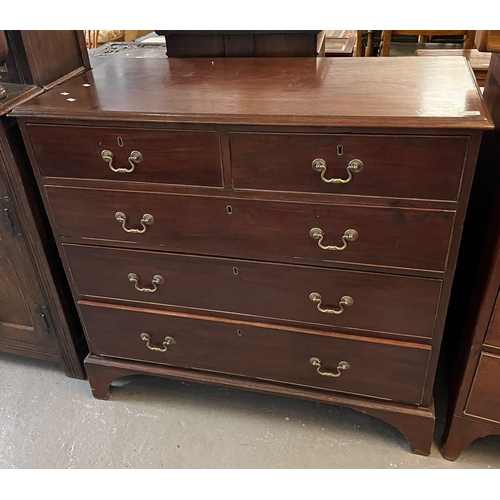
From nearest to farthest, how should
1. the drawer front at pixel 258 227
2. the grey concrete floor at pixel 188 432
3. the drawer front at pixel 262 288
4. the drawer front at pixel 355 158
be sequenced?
the drawer front at pixel 355 158 < the drawer front at pixel 258 227 < the drawer front at pixel 262 288 < the grey concrete floor at pixel 188 432

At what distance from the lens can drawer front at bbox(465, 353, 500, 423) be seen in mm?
1219

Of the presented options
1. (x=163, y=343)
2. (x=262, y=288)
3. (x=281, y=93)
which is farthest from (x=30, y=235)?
(x=281, y=93)

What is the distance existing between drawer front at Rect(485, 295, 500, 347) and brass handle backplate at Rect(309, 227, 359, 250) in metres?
0.36

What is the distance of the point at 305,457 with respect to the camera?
1.45 metres

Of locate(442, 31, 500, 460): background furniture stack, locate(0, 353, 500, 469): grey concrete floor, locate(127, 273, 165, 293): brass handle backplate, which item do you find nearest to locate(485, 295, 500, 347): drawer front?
locate(442, 31, 500, 460): background furniture stack

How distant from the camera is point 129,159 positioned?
3.88ft

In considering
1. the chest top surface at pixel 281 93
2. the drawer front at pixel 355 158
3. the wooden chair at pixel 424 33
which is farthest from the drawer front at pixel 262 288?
the wooden chair at pixel 424 33

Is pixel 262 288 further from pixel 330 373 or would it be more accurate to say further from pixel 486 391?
pixel 486 391

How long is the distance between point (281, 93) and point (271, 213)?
29 cm

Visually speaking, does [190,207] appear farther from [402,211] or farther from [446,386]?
[446,386]

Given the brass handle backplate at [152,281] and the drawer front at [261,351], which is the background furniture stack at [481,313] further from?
the brass handle backplate at [152,281]

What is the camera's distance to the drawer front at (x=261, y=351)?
1.31 metres

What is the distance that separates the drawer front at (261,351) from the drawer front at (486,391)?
13 cm

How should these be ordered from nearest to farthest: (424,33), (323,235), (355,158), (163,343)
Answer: (355,158)
(323,235)
(163,343)
(424,33)
